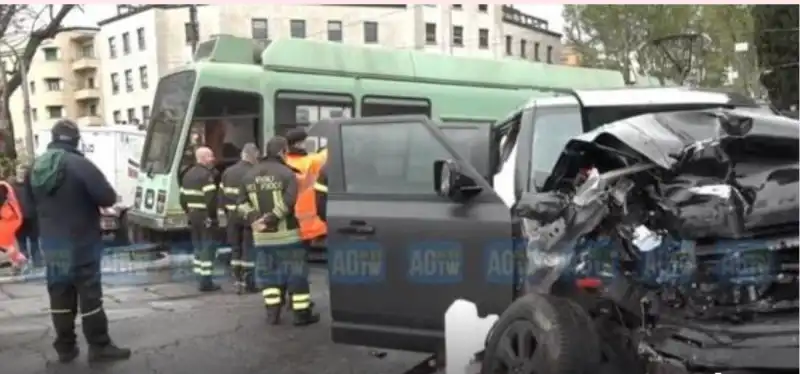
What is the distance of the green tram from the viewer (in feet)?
37.4

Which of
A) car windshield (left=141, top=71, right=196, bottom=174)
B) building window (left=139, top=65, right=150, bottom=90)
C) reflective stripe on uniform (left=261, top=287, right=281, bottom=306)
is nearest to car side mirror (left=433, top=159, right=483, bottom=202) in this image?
reflective stripe on uniform (left=261, top=287, right=281, bottom=306)

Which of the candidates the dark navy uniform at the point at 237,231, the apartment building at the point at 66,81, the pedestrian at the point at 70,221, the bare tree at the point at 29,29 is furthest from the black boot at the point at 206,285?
the apartment building at the point at 66,81

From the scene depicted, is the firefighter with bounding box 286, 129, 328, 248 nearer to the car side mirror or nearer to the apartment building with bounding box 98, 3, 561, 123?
the car side mirror

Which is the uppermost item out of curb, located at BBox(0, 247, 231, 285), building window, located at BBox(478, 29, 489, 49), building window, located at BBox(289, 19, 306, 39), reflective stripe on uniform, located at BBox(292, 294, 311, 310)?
building window, located at BBox(289, 19, 306, 39)

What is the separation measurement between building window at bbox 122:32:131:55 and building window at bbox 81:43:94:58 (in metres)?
13.3

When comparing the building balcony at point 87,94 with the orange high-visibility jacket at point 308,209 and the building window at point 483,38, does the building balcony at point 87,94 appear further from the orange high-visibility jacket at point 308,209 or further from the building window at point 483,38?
the orange high-visibility jacket at point 308,209

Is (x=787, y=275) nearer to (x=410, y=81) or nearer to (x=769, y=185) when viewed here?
(x=769, y=185)

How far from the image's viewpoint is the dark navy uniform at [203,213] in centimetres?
955

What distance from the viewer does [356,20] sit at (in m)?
50.9

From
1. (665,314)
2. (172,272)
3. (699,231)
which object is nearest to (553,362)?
(665,314)

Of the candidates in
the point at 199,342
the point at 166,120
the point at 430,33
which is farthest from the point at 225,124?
the point at 430,33

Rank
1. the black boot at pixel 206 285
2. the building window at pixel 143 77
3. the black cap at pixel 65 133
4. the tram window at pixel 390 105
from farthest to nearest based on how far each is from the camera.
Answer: the building window at pixel 143 77, the tram window at pixel 390 105, the black boot at pixel 206 285, the black cap at pixel 65 133

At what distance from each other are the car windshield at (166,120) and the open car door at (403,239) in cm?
647

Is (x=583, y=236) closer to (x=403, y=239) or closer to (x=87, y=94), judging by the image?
(x=403, y=239)
